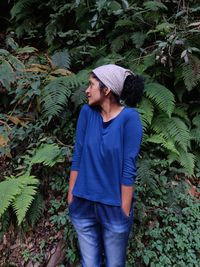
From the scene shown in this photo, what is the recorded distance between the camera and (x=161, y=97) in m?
4.25

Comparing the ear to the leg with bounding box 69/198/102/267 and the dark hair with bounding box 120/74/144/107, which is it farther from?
the leg with bounding box 69/198/102/267

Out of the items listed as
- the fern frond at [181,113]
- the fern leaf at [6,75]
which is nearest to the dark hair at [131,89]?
the fern frond at [181,113]

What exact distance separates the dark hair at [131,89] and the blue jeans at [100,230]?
0.75 m

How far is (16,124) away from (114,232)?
2.54 m

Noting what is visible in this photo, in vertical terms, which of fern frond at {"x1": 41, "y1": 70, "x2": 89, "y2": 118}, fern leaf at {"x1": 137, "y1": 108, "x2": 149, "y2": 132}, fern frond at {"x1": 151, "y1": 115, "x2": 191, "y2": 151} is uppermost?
fern frond at {"x1": 41, "y1": 70, "x2": 89, "y2": 118}

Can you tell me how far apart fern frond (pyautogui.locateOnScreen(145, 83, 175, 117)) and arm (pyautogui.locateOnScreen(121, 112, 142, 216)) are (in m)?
1.96

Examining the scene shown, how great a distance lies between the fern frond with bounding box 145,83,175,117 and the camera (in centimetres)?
420

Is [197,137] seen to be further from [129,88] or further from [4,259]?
[4,259]

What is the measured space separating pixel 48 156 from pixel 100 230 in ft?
4.80

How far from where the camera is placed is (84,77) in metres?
4.46

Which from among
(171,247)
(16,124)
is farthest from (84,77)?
(171,247)

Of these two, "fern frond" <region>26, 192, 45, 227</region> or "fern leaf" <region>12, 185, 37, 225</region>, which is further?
"fern frond" <region>26, 192, 45, 227</region>

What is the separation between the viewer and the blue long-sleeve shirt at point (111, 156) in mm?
2258

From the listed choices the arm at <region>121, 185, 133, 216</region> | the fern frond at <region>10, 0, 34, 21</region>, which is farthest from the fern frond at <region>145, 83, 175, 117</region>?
the fern frond at <region>10, 0, 34, 21</region>
